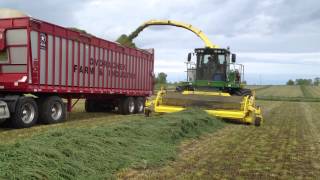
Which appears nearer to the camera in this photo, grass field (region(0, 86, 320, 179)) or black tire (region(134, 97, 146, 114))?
grass field (region(0, 86, 320, 179))

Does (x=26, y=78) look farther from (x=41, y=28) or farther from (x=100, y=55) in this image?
(x=100, y=55)

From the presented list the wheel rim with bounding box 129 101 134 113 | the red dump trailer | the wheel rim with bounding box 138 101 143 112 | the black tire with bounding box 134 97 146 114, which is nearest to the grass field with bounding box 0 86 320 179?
the red dump trailer

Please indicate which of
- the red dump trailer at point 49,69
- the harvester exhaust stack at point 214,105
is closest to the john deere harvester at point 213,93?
the harvester exhaust stack at point 214,105

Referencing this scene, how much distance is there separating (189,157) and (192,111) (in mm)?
6332

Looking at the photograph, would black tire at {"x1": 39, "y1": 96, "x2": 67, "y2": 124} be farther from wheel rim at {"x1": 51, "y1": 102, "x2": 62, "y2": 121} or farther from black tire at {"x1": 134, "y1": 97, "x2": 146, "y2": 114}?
black tire at {"x1": 134, "y1": 97, "x2": 146, "y2": 114}

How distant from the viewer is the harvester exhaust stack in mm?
15789

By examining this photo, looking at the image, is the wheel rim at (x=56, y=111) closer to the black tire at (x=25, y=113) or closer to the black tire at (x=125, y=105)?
the black tire at (x=25, y=113)

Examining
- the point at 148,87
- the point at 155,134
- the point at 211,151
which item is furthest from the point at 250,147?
the point at 148,87

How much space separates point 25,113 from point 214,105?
6075 millimetres

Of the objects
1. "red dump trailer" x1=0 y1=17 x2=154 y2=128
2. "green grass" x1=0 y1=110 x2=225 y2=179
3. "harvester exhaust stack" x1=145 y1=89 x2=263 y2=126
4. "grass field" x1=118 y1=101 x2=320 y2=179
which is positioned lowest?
"grass field" x1=118 y1=101 x2=320 y2=179

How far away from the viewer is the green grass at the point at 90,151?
6.47 m

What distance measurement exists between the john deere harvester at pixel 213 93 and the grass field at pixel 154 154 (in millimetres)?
3055

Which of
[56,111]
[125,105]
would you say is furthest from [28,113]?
[125,105]

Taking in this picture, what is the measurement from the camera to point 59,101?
15.4 m
